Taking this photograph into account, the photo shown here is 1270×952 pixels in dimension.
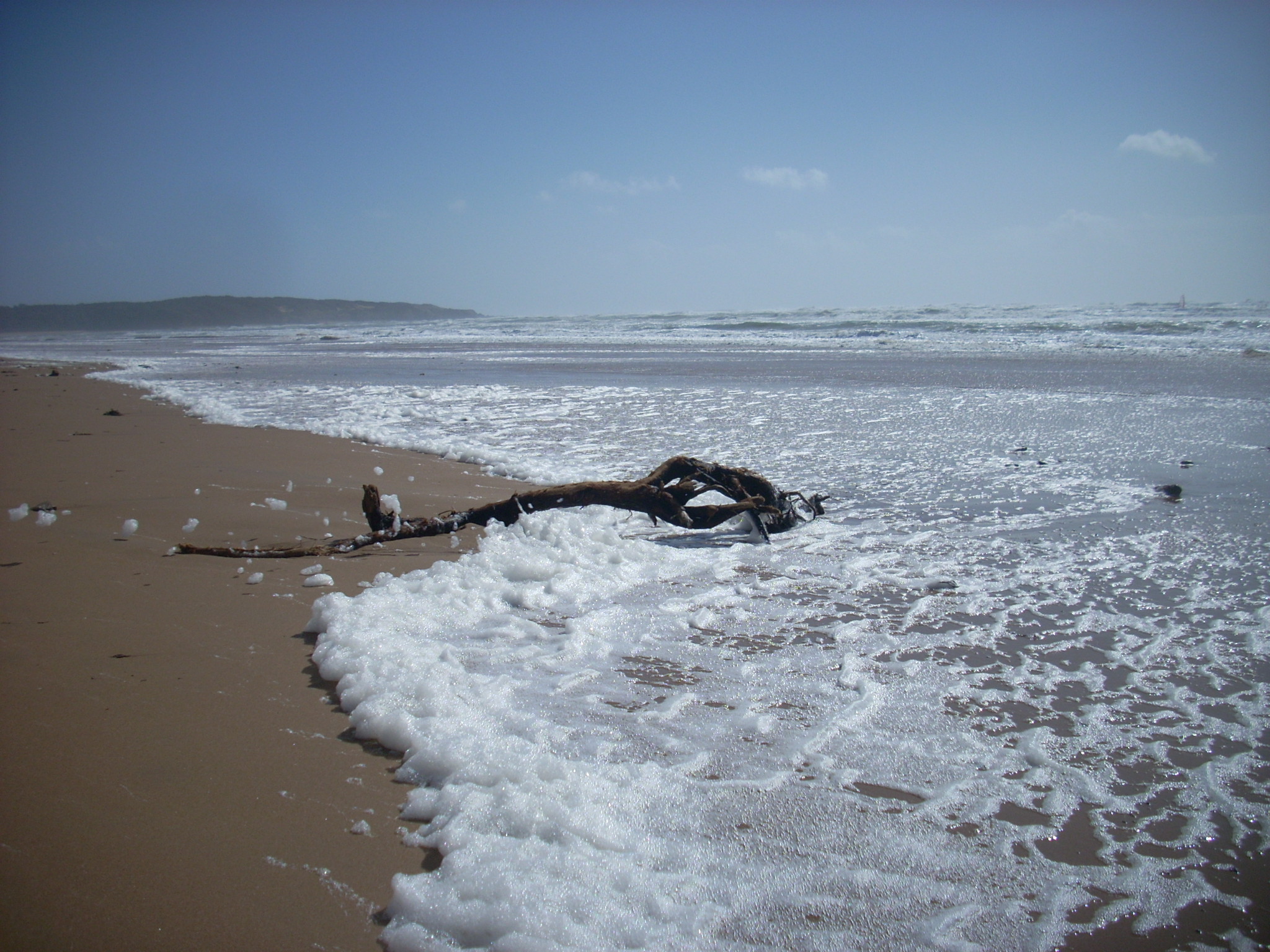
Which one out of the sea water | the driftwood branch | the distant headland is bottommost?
the sea water

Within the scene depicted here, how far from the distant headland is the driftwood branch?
243 ft

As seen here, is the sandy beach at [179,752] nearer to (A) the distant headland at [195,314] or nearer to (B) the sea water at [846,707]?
(B) the sea water at [846,707]

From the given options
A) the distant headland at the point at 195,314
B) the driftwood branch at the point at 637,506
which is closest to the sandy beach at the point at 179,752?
the driftwood branch at the point at 637,506

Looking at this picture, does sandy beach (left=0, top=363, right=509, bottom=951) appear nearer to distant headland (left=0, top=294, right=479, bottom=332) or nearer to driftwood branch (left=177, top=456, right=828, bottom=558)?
driftwood branch (left=177, top=456, right=828, bottom=558)

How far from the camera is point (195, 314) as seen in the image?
81.2 m

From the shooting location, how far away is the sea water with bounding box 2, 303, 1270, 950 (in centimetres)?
170

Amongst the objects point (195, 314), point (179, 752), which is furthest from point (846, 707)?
point (195, 314)

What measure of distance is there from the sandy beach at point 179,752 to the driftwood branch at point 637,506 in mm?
125

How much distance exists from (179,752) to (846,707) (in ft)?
Result: 6.80

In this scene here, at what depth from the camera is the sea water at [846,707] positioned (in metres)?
1.70

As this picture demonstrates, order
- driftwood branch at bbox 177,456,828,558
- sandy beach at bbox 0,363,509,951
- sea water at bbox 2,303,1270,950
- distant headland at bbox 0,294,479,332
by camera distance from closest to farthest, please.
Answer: sandy beach at bbox 0,363,509,951 < sea water at bbox 2,303,1270,950 < driftwood branch at bbox 177,456,828,558 < distant headland at bbox 0,294,479,332

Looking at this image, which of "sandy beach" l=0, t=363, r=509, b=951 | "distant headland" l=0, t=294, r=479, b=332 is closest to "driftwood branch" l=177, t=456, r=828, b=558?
"sandy beach" l=0, t=363, r=509, b=951

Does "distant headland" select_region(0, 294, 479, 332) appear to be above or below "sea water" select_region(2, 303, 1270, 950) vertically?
above

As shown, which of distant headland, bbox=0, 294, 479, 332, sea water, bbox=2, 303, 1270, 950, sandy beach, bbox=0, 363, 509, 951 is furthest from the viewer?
distant headland, bbox=0, 294, 479, 332
